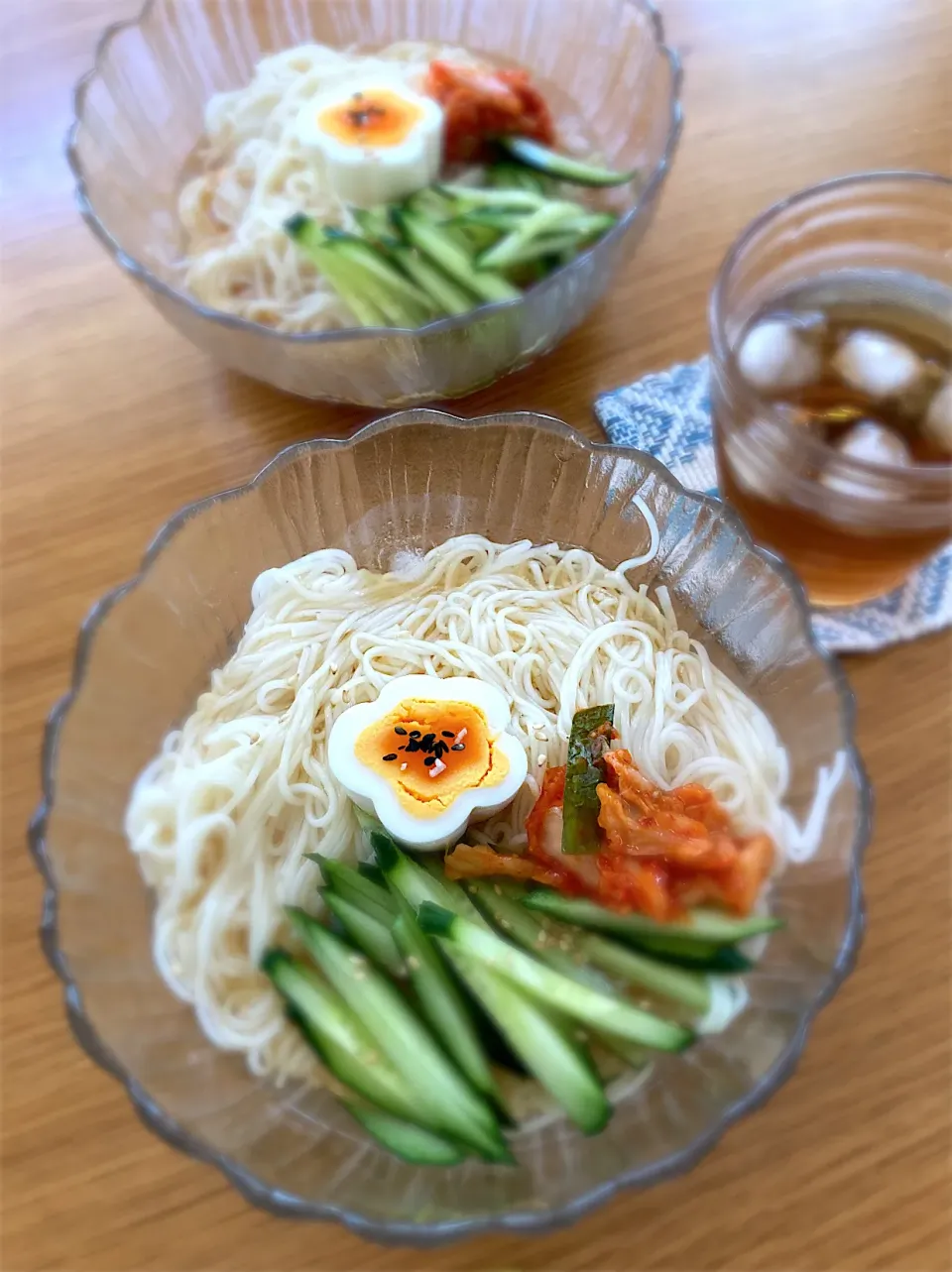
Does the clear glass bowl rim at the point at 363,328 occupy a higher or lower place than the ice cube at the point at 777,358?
higher

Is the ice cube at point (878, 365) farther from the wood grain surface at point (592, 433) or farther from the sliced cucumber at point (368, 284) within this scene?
the sliced cucumber at point (368, 284)

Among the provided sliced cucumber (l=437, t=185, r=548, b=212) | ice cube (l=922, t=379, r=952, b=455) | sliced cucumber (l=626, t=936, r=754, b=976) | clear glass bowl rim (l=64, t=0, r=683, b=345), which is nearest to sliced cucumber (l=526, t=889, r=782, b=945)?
sliced cucumber (l=626, t=936, r=754, b=976)

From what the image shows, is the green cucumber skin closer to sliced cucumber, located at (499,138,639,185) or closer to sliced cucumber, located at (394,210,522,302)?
sliced cucumber, located at (394,210,522,302)

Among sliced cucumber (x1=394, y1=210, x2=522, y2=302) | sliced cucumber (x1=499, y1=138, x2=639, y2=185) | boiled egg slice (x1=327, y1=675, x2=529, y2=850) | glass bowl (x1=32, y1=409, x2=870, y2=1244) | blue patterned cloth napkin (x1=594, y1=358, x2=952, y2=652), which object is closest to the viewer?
glass bowl (x1=32, y1=409, x2=870, y2=1244)

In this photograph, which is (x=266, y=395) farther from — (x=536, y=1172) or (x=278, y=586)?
(x=536, y=1172)

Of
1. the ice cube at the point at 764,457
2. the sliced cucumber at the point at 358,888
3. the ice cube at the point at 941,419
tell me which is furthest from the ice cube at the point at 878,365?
the sliced cucumber at the point at 358,888
